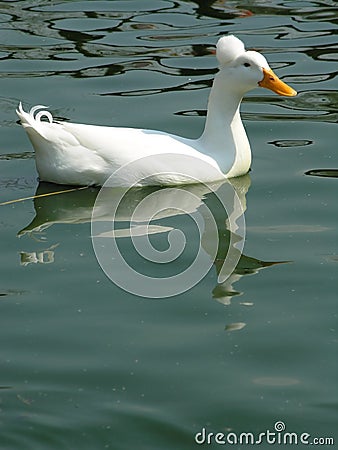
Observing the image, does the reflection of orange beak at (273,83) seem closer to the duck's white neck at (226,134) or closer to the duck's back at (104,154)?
the duck's white neck at (226,134)

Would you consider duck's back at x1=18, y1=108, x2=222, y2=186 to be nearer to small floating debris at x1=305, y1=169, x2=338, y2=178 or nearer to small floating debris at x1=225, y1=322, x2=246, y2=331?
small floating debris at x1=305, y1=169, x2=338, y2=178

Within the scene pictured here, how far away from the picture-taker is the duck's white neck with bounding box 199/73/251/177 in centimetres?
769

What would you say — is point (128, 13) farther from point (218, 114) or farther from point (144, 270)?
point (144, 270)

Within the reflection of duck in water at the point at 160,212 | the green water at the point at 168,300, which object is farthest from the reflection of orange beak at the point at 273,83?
the reflection of duck in water at the point at 160,212

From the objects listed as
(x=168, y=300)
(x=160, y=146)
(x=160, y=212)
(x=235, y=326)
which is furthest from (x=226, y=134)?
(x=235, y=326)

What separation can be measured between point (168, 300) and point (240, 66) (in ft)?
7.12

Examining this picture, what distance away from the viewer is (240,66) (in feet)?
25.0

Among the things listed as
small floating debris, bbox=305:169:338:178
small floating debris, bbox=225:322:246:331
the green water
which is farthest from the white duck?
small floating debris, bbox=225:322:246:331

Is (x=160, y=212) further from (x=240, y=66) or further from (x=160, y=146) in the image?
(x=240, y=66)

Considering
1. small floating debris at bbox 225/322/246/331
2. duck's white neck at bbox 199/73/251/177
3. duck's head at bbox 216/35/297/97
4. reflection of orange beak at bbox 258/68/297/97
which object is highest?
duck's head at bbox 216/35/297/97

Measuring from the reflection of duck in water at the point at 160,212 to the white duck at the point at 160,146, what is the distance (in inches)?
3.5

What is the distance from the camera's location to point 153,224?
22.9 feet

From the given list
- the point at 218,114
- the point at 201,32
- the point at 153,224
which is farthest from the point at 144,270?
the point at 201,32

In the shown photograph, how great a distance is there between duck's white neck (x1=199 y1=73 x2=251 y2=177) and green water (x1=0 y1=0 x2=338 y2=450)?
5.8 inches
